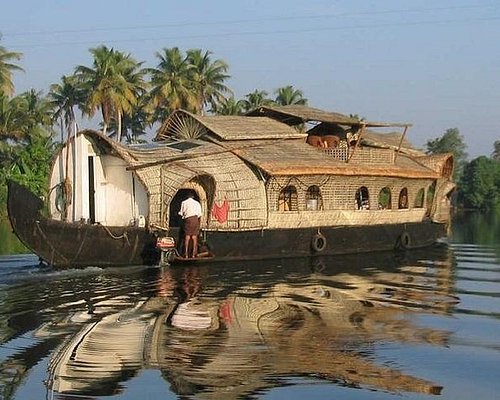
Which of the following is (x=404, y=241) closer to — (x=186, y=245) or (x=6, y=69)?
(x=186, y=245)

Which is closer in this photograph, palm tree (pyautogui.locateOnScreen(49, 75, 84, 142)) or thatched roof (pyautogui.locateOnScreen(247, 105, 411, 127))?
thatched roof (pyautogui.locateOnScreen(247, 105, 411, 127))

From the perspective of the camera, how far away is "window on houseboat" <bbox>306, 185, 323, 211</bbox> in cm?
1453

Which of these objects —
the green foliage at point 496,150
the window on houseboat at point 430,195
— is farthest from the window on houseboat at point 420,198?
the green foliage at point 496,150

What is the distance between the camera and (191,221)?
12.3m

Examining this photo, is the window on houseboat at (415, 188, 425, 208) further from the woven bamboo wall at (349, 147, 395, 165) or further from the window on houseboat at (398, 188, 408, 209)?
the woven bamboo wall at (349, 147, 395, 165)

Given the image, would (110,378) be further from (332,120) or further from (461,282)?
(332,120)

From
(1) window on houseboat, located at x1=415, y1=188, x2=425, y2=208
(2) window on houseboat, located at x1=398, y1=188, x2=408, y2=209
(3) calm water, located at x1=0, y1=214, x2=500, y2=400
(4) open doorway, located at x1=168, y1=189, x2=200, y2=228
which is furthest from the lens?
(1) window on houseboat, located at x1=415, y1=188, x2=425, y2=208

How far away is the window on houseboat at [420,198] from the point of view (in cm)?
1756

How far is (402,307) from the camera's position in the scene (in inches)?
332

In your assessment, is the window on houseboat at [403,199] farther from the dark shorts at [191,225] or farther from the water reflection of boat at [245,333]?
the dark shorts at [191,225]

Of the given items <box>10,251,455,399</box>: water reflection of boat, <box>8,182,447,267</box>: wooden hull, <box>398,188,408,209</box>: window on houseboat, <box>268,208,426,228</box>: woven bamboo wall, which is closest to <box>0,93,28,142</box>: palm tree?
<box>398,188,408,209</box>: window on houseboat

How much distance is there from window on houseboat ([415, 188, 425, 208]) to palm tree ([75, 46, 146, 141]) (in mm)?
15475

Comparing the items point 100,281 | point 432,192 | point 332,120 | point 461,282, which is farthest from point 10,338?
point 432,192

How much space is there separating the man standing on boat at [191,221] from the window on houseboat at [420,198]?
6.72 meters
